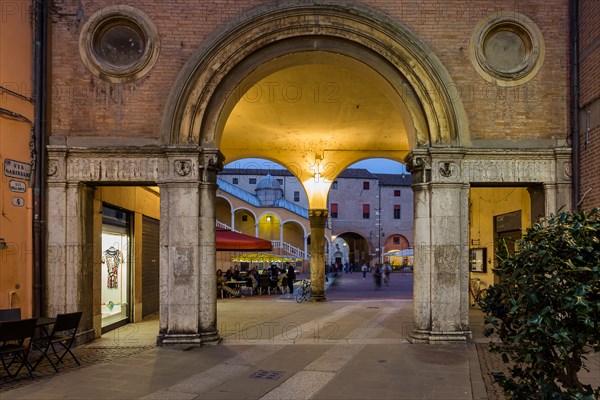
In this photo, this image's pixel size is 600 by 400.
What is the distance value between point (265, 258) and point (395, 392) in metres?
19.2

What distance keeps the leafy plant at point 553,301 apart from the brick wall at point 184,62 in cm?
663

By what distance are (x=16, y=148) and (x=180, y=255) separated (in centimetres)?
335

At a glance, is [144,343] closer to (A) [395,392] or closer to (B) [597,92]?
(A) [395,392]

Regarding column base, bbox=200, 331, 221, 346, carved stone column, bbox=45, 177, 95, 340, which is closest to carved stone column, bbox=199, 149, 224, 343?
column base, bbox=200, 331, 221, 346

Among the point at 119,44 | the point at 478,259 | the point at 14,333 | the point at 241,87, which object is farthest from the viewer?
the point at 478,259

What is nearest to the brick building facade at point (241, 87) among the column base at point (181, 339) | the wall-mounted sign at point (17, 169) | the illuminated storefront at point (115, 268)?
the column base at point (181, 339)

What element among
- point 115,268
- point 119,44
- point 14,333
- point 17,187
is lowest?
point 14,333

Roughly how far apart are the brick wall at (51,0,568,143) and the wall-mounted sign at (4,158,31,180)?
1098 mm

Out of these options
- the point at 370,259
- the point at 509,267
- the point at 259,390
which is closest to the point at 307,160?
the point at 259,390

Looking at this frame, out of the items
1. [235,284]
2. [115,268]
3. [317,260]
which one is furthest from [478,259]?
[115,268]

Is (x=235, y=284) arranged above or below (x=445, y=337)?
below

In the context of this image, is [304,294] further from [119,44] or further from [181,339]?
[119,44]

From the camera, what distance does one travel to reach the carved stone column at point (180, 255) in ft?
30.7

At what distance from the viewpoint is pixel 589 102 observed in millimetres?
9211
